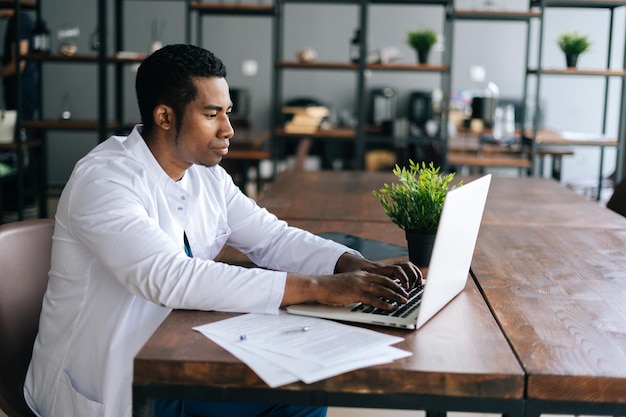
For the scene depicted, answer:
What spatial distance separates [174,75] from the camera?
1637mm

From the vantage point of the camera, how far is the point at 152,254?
141cm

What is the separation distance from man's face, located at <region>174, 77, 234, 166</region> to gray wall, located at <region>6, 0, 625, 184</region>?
24.3 feet

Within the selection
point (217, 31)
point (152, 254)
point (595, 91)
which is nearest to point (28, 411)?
point (152, 254)

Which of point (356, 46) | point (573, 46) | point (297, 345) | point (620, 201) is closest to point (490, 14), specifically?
point (573, 46)

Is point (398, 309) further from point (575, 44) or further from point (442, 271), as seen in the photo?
point (575, 44)

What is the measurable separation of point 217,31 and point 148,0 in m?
0.86

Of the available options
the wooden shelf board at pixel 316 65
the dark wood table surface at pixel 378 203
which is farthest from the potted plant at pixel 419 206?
the wooden shelf board at pixel 316 65

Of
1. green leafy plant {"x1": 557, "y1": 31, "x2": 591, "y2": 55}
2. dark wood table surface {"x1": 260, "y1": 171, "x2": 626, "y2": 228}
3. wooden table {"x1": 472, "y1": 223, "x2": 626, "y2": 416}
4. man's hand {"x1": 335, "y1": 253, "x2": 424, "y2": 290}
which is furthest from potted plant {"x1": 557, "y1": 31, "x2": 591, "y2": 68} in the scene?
man's hand {"x1": 335, "y1": 253, "x2": 424, "y2": 290}

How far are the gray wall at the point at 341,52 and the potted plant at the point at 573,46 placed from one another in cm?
289

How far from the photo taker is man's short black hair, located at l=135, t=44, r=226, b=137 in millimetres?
1637

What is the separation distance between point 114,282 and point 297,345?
0.45 meters

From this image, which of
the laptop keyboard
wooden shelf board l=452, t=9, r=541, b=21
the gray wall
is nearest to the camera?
the laptop keyboard

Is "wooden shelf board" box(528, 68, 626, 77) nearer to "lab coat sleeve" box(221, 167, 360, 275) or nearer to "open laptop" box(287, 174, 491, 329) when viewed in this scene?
"lab coat sleeve" box(221, 167, 360, 275)

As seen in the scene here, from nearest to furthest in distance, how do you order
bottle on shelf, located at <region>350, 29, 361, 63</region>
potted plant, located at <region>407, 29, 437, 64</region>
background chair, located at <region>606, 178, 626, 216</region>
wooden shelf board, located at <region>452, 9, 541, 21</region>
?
background chair, located at <region>606, 178, 626, 216</region>, wooden shelf board, located at <region>452, 9, 541, 21</region>, bottle on shelf, located at <region>350, 29, 361, 63</region>, potted plant, located at <region>407, 29, 437, 64</region>
